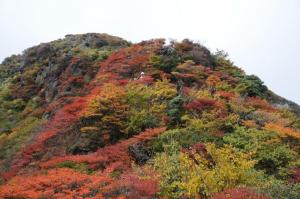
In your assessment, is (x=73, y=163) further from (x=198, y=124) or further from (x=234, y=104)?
(x=234, y=104)

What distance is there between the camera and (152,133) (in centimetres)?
2695

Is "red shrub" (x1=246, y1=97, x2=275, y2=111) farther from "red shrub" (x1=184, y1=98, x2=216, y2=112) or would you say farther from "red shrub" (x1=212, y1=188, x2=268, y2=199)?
"red shrub" (x1=212, y1=188, x2=268, y2=199)

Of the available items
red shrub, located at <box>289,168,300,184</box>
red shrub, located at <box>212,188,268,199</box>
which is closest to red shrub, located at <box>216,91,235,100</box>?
red shrub, located at <box>289,168,300,184</box>

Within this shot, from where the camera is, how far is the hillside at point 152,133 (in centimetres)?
1988

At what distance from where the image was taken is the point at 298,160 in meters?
24.1

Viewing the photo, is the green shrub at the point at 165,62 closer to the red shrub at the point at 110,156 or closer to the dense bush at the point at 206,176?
the red shrub at the point at 110,156

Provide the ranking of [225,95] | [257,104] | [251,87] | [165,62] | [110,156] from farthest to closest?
[165,62] < [251,87] < [257,104] < [225,95] < [110,156]

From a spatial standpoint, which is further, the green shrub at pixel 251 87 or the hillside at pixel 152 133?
the green shrub at pixel 251 87

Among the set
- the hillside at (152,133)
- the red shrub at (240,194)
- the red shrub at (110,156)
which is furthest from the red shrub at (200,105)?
the red shrub at (240,194)

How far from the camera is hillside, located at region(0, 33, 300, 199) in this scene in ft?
65.2

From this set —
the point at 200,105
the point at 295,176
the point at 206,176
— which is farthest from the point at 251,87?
the point at 206,176

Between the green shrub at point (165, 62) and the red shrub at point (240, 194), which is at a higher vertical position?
the green shrub at point (165, 62)

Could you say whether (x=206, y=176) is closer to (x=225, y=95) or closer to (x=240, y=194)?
(x=240, y=194)

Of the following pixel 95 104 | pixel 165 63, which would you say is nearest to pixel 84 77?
pixel 165 63
